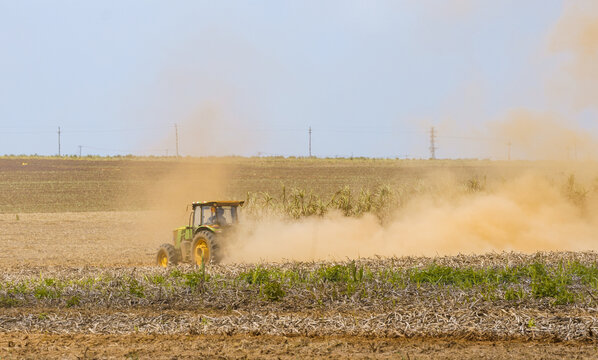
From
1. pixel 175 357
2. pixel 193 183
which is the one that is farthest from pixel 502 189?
pixel 175 357

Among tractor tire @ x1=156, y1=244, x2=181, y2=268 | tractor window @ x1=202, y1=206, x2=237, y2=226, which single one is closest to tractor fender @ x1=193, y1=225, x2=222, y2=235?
tractor window @ x1=202, y1=206, x2=237, y2=226

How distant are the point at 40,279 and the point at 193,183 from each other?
17.1 m

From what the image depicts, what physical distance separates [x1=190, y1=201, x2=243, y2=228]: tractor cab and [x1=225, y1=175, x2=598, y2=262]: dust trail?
3.62ft

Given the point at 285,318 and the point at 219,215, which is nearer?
the point at 285,318

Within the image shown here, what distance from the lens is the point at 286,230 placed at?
22.3 meters

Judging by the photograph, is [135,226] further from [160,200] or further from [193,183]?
[160,200]

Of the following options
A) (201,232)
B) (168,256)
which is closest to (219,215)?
(201,232)

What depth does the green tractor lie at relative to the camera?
17.8 meters

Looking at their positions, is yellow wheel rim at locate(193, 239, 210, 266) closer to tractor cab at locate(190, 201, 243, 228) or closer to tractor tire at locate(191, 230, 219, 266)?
tractor tire at locate(191, 230, 219, 266)

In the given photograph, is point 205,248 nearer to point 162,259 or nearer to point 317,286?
point 162,259

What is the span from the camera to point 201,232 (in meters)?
17.8

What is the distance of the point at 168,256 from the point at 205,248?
1.36 m

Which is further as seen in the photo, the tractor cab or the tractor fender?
the tractor cab

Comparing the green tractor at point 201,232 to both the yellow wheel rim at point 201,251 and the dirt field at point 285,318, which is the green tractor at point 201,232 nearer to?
the yellow wheel rim at point 201,251
